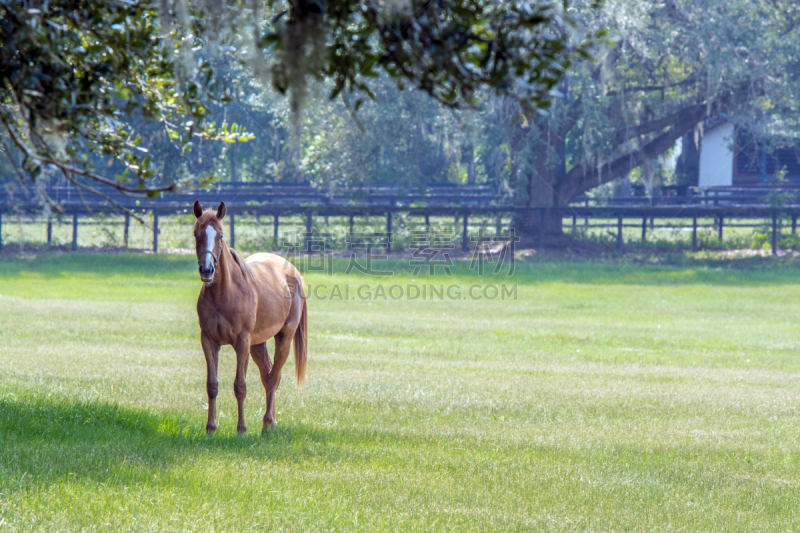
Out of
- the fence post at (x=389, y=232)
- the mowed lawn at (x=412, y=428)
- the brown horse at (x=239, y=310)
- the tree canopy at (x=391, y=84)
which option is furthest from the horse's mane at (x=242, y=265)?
the fence post at (x=389, y=232)

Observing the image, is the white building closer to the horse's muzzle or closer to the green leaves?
the green leaves

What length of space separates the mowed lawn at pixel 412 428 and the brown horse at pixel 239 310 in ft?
1.77

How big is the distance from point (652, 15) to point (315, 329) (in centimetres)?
1873

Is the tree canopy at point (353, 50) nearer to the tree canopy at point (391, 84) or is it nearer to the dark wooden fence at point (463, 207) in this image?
the tree canopy at point (391, 84)

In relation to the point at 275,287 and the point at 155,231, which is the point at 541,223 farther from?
the point at 275,287

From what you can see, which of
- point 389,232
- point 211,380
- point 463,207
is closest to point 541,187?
point 463,207

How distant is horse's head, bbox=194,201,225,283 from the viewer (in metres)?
7.03

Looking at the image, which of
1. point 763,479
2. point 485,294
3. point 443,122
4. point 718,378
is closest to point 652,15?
point 443,122

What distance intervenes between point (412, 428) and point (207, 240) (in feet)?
9.54

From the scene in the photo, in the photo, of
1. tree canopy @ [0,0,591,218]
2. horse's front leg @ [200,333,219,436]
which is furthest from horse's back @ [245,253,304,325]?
tree canopy @ [0,0,591,218]

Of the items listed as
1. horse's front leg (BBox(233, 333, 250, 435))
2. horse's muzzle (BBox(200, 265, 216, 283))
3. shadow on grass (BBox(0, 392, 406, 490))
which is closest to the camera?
shadow on grass (BBox(0, 392, 406, 490))

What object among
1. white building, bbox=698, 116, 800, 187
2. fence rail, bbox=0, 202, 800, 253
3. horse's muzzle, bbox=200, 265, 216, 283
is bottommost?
horse's muzzle, bbox=200, 265, 216, 283

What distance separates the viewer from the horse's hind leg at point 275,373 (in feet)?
26.3

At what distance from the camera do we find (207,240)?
711 centimetres
